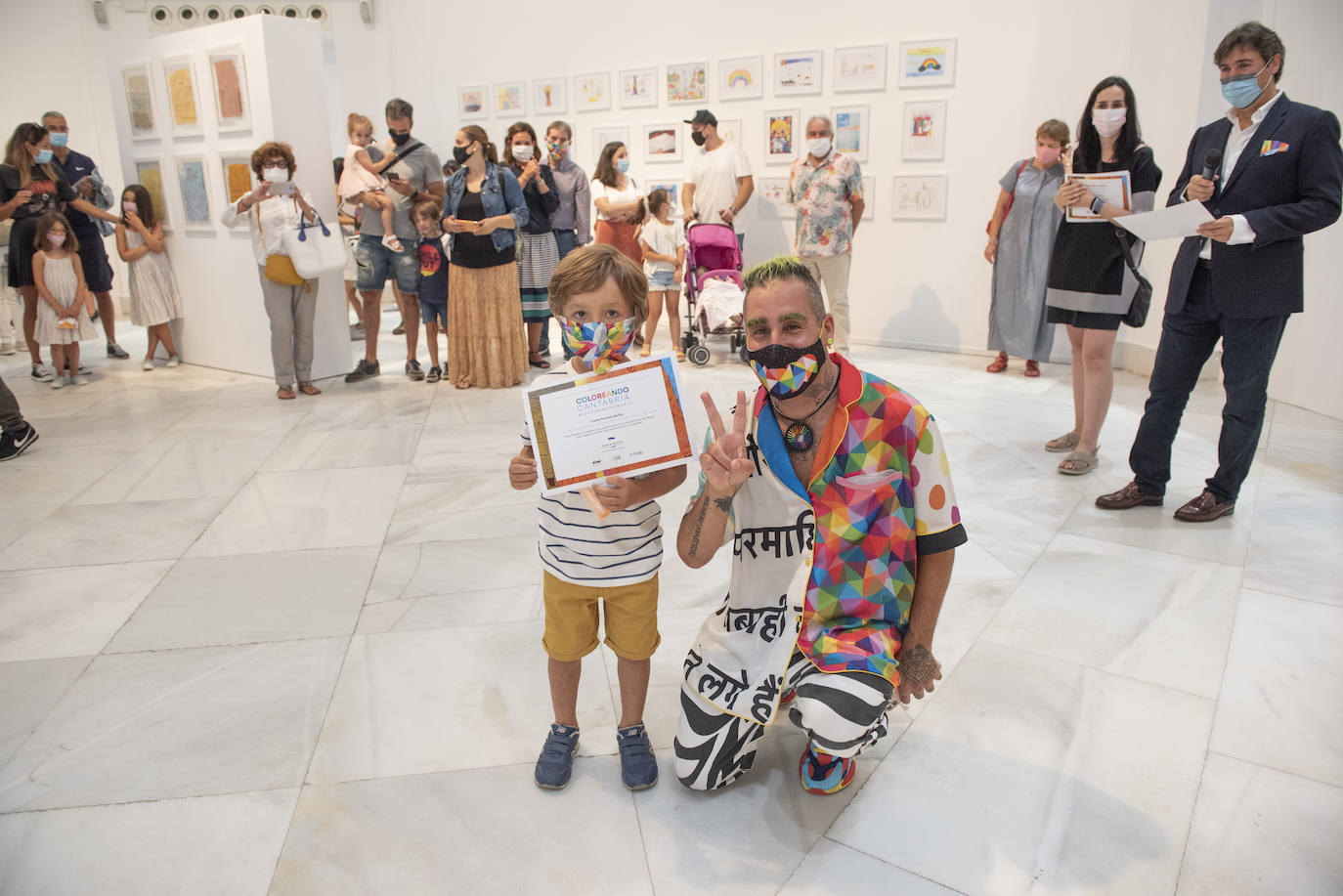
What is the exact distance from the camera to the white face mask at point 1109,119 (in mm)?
4578

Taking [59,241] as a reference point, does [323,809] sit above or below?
below

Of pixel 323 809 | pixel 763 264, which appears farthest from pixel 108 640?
pixel 763 264

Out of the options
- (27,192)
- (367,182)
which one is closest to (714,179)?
(367,182)

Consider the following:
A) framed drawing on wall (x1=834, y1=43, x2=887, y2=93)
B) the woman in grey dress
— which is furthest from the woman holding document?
framed drawing on wall (x1=834, y1=43, x2=887, y2=93)

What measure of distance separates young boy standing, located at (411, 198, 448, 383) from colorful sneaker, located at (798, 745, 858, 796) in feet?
19.0

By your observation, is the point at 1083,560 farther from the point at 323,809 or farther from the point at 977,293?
the point at 977,293

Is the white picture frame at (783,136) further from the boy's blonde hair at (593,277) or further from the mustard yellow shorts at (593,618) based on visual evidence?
the mustard yellow shorts at (593,618)

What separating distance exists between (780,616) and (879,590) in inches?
11.2

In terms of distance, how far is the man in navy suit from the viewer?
3842mm

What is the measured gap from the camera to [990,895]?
221 centimetres

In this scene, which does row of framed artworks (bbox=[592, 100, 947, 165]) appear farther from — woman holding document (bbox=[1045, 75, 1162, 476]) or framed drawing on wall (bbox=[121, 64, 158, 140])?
framed drawing on wall (bbox=[121, 64, 158, 140])

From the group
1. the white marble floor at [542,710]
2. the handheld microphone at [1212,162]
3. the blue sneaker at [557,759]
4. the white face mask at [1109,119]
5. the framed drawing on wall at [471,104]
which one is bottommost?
the white marble floor at [542,710]

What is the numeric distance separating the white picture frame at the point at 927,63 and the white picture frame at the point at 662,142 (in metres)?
2.39

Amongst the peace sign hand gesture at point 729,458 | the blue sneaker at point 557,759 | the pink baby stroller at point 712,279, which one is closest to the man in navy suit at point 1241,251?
the peace sign hand gesture at point 729,458
